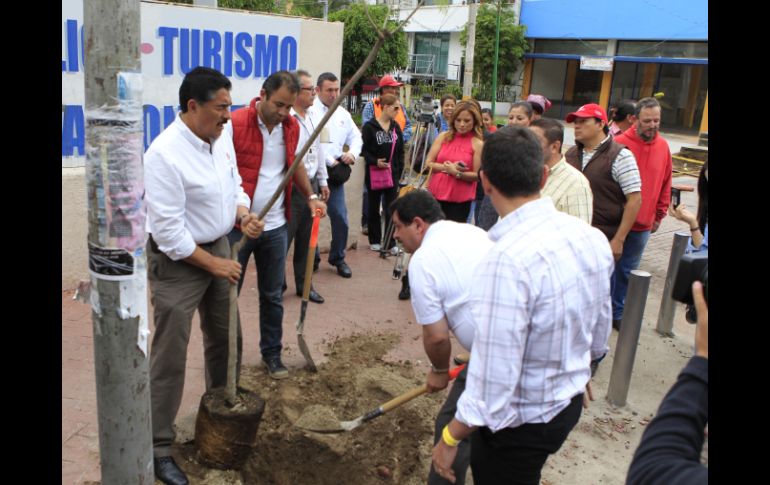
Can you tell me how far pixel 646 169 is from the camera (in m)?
5.26

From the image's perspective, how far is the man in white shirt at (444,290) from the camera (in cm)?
263

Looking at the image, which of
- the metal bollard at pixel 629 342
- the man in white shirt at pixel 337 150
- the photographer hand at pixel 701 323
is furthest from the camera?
the man in white shirt at pixel 337 150

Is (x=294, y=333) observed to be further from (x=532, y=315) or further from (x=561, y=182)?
(x=532, y=315)

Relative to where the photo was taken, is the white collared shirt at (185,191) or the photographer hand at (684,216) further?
the photographer hand at (684,216)

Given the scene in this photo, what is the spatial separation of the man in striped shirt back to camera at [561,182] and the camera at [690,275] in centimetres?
225

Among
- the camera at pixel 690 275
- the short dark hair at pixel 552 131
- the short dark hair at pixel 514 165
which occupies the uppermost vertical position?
the short dark hair at pixel 552 131

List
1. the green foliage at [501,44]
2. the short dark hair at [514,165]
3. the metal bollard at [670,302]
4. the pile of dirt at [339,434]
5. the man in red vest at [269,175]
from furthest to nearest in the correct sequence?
the green foliage at [501,44] < the metal bollard at [670,302] < the man in red vest at [269,175] < the pile of dirt at [339,434] < the short dark hair at [514,165]

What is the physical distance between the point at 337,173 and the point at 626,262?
114 inches

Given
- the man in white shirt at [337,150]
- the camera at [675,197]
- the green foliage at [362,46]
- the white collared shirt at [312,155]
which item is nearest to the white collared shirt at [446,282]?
the white collared shirt at [312,155]

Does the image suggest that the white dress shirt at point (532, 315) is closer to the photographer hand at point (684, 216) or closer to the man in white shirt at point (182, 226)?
the man in white shirt at point (182, 226)

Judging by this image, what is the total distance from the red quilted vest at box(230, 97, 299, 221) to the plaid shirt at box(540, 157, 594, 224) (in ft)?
5.74

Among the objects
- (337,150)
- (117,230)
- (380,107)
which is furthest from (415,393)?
(380,107)

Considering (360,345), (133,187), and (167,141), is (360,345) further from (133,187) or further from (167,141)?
(133,187)

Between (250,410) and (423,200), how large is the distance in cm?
141
